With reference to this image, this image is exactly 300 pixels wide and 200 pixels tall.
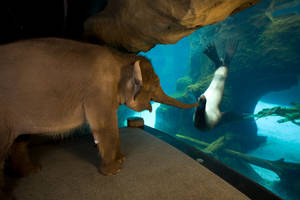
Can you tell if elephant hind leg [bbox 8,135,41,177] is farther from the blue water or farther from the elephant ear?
the blue water

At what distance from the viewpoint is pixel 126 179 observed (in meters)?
1.33

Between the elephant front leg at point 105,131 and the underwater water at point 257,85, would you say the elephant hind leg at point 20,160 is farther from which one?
the underwater water at point 257,85

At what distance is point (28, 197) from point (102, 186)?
501 millimetres

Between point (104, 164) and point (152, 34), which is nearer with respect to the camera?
point (104, 164)

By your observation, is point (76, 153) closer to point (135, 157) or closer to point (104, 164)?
point (104, 164)

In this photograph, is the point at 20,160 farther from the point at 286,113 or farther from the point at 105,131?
the point at 286,113

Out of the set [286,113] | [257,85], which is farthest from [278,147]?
[286,113]

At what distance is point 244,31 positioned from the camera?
10164 millimetres

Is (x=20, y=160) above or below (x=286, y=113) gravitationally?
above

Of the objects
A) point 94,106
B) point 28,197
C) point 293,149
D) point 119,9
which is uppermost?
point 119,9

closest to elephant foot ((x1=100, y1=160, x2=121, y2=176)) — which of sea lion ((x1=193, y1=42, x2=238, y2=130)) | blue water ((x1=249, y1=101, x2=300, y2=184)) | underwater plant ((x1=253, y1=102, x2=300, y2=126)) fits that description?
sea lion ((x1=193, y1=42, x2=238, y2=130))

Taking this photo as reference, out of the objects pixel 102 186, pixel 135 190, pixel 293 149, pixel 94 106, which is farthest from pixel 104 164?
pixel 293 149

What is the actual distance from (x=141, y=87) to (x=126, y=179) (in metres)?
0.82

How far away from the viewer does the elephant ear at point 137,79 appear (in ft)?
4.49
